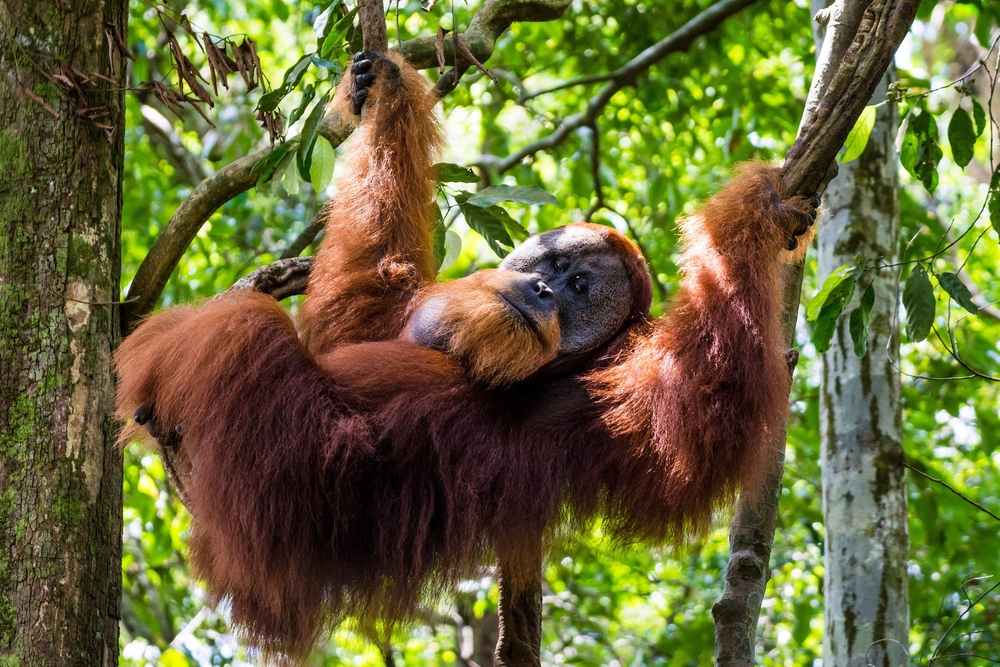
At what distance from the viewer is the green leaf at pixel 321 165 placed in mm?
2814

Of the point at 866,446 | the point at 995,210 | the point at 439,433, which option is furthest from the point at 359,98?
the point at 866,446

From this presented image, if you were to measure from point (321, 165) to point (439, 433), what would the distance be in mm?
849

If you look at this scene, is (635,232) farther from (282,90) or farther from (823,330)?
(282,90)

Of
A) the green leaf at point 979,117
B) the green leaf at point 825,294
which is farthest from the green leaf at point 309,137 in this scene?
the green leaf at point 979,117

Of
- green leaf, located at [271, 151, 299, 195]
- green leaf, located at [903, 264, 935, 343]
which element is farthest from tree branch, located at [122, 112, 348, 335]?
green leaf, located at [903, 264, 935, 343]

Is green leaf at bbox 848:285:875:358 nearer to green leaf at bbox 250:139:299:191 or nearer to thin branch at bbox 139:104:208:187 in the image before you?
green leaf at bbox 250:139:299:191

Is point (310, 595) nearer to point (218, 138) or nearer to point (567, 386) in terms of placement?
point (567, 386)

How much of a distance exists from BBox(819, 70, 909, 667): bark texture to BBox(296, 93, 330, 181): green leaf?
2.01 m

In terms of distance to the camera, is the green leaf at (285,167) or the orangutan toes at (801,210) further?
the green leaf at (285,167)

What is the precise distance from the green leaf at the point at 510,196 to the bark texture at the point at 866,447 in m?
1.20

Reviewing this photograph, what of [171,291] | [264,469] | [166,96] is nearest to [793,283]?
[264,469]

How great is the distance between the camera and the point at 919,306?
275 cm

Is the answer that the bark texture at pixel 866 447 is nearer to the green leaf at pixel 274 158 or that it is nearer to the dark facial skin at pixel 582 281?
the dark facial skin at pixel 582 281

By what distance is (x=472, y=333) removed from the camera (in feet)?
9.18
